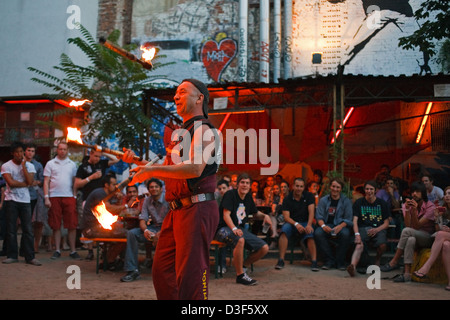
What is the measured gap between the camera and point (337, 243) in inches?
323

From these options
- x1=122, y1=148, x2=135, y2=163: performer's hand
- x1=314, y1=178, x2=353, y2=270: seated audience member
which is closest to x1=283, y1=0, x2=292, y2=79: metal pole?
x1=314, y1=178, x2=353, y2=270: seated audience member

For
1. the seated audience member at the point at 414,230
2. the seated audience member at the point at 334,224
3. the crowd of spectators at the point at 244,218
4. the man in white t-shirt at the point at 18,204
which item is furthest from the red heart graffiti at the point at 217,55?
the seated audience member at the point at 414,230

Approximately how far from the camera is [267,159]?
1577cm

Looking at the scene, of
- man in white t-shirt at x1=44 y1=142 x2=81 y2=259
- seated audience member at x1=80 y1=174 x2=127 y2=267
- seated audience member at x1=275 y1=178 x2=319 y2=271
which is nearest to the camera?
seated audience member at x1=80 y1=174 x2=127 y2=267

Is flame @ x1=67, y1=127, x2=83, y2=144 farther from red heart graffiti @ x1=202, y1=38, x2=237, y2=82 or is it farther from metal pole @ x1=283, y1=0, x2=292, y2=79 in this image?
metal pole @ x1=283, y1=0, x2=292, y2=79

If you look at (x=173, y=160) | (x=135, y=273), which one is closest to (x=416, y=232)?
(x=135, y=273)

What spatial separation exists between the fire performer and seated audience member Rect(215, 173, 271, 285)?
3724 mm

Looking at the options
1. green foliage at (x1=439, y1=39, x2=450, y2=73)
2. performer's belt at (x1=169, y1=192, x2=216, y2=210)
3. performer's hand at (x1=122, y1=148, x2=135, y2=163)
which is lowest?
performer's belt at (x1=169, y1=192, x2=216, y2=210)

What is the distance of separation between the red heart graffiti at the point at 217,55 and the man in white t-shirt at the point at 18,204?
7965 millimetres

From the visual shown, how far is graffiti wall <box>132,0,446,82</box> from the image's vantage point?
13.7 m

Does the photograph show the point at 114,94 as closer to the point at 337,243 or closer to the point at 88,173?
the point at 88,173

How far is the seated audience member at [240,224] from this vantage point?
23.2 feet

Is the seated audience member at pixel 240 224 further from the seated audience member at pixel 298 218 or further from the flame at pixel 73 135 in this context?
the flame at pixel 73 135
